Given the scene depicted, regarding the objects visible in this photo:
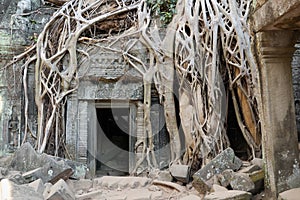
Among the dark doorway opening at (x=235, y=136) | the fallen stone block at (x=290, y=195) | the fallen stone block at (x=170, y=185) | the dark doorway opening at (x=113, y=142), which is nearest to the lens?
the fallen stone block at (x=290, y=195)

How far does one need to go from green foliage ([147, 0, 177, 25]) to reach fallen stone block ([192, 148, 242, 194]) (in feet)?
8.44

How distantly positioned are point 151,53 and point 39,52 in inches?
71.2

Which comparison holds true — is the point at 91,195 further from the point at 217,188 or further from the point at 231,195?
the point at 231,195

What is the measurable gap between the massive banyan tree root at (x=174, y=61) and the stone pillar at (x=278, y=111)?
1.36 meters

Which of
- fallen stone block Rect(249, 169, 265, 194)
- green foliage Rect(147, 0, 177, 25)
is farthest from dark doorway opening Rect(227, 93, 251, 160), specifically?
green foliage Rect(147, 0, 177, 25)

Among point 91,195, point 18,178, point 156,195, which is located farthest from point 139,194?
point 18,178

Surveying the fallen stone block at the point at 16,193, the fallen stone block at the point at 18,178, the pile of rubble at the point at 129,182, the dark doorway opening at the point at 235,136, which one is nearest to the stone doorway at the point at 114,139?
the pile of rubble at the point at 129,182

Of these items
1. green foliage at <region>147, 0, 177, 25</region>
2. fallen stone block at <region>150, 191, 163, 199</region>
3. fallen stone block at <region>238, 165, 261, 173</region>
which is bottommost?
fallen stone block at <region>150, 191, 163, 199</region>

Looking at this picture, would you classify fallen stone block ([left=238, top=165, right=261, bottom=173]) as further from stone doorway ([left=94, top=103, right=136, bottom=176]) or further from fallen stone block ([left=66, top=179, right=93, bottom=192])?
stone doorway ([left=94, top=103, right=136, bottom=176])

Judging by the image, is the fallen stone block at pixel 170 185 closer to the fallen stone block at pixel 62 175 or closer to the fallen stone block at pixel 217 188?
the fallen stone block at pixel 217 188

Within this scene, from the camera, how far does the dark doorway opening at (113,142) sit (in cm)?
617

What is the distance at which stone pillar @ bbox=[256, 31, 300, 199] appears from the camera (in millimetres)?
2486

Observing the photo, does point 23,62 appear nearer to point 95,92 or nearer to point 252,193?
point 95,92

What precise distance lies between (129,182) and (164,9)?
2.85 m
